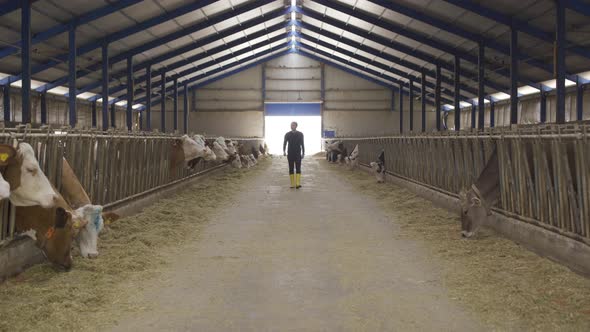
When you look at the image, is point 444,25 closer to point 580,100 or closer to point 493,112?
point 580,100

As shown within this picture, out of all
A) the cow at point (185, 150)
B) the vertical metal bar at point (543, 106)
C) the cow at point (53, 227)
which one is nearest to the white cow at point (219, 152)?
the cow at point (185, 150)

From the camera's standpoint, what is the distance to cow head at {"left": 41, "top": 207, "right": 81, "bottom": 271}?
538 cm

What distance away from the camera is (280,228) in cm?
840

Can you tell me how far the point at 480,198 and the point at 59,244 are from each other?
5319 millimetres

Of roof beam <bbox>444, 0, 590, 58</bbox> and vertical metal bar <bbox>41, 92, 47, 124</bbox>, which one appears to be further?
vertical metal bar <bbox>41, 92, 47, 124</bbox>

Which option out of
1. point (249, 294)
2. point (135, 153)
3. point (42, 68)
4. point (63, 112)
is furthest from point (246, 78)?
point (249, 294)

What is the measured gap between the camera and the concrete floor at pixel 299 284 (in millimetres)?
4066

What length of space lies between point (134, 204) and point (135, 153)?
1.14 m

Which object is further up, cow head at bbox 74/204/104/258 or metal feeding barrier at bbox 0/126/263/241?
metal feeding barrier at bbox 0/126/263/241

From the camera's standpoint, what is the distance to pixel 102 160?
888 cm

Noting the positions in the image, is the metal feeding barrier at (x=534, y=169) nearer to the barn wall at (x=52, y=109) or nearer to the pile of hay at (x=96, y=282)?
the pile of hay at (x=96, y=282)

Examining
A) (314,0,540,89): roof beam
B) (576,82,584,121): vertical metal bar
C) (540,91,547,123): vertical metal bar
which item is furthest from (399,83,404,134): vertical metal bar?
(576,82,584,121): vertical metal bar

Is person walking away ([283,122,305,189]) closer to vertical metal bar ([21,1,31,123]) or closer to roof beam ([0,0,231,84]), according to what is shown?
vertical metal bar ([21,1,31,123])

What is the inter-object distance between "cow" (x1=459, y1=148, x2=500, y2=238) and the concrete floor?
0.91 metres
